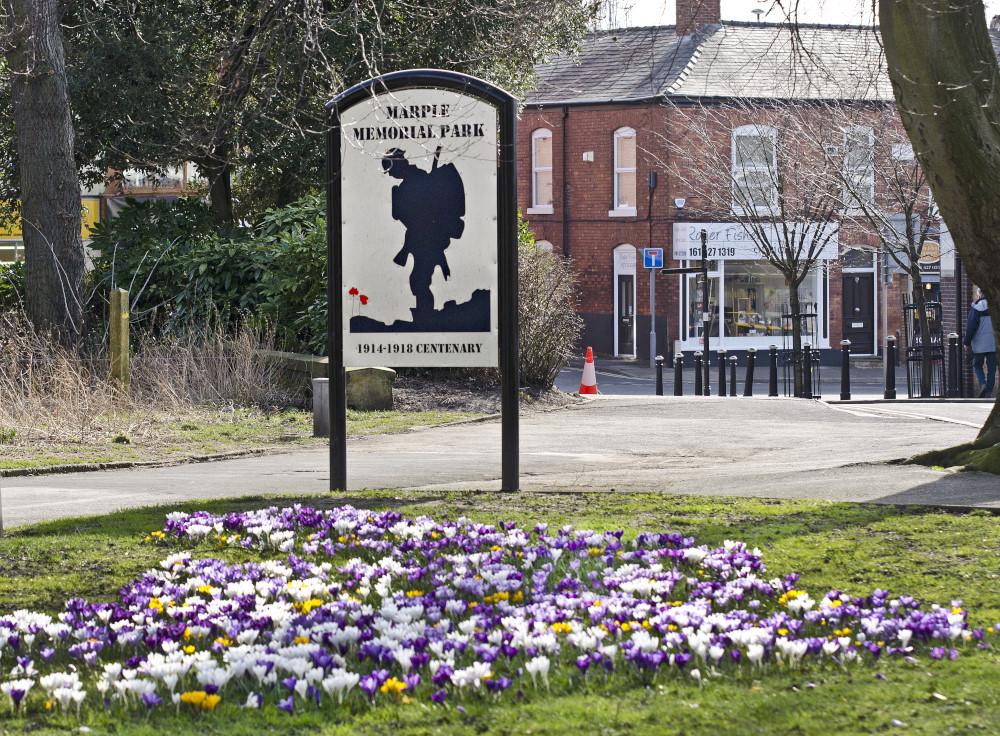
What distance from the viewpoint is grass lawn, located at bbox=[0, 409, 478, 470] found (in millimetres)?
11797

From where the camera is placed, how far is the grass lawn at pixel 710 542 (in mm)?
3826

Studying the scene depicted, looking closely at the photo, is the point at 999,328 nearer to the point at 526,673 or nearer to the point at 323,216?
the point at 526,673

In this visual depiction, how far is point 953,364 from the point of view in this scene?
2375 cm

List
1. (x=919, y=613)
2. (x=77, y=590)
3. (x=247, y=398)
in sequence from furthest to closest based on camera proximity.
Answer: (x=247, y=398) → (x=77, y=590) → (x=919, y=613)

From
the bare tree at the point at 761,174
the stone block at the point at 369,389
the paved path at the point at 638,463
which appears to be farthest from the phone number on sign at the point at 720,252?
the stone block at the point at 369,389

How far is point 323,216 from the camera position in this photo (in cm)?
1972

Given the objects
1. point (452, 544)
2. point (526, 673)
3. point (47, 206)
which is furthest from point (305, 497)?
point (47, 206)

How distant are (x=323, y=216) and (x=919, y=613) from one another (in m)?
15.7

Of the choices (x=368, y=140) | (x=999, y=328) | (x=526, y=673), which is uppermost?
(x=368, y=140)

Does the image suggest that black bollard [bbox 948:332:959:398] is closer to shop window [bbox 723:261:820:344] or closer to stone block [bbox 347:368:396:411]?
stone block [bbox 347:368:396:411]

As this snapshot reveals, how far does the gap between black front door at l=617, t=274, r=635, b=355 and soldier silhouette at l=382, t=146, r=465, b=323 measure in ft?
105

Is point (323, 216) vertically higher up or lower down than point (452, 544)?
higher up

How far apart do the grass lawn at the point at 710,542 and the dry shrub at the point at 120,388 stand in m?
5.76

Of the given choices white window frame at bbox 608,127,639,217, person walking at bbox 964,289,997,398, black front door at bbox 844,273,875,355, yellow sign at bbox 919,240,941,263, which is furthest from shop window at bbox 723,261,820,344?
person walking at bbox 964,289,997,398
